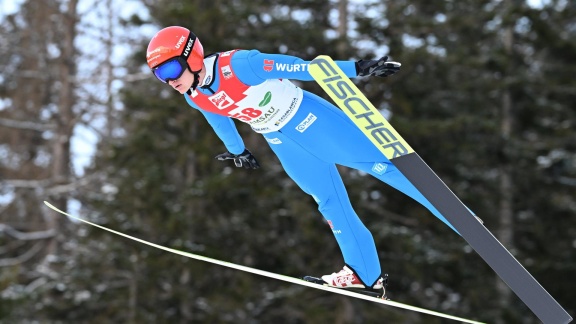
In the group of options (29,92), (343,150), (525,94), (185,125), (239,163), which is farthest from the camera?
(29,92)

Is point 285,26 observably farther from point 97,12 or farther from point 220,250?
point 97,12

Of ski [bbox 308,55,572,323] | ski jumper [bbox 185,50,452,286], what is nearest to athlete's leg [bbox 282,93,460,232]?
ski jumper [bbox 185,50,452,286]

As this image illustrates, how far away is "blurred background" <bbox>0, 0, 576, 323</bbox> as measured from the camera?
32.5 ft

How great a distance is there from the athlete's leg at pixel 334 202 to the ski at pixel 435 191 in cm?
48

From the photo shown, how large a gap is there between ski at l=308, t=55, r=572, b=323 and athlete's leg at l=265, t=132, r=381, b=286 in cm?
48

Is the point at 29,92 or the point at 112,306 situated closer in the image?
the point at 112,306

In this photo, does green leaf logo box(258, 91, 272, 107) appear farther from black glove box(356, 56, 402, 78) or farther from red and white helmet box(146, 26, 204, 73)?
black glove box(356, 56, 402, 78)

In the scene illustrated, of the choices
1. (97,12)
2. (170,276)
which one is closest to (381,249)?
(170,276)

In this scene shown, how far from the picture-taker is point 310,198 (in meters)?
10.2

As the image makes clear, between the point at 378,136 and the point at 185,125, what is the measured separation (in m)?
7.00

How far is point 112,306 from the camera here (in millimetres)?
11156

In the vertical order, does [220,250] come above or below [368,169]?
below

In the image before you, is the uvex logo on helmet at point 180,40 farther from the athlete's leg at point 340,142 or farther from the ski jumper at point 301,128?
the athlete's leg at point 340,142

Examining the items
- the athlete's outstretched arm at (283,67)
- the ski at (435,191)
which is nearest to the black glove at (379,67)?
the athlete's outstretched arm at (283,67)
